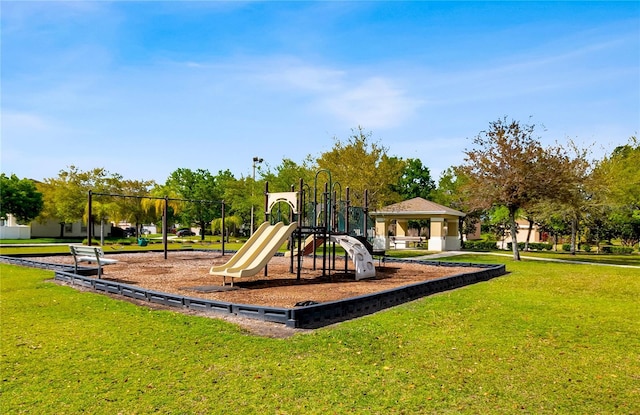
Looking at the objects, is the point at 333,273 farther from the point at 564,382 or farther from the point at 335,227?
the point at 564,382

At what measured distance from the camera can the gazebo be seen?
35656 mm

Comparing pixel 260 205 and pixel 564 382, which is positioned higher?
pixel 260 205

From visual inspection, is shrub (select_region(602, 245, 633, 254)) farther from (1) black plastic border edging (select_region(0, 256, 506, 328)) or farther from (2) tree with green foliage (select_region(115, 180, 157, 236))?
(2) tree with green foliage (select_region(115, 180, 157, 236))

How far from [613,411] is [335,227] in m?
13.2

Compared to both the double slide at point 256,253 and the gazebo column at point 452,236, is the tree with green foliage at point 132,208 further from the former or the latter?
the double slide at point 256,253

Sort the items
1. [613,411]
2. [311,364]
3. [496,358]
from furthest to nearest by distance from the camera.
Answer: [496,358] → [311,364] → [613,411]

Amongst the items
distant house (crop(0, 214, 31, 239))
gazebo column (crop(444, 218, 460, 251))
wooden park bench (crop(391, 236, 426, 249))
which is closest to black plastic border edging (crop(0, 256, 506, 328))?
gazebo column (crop(444, 218, 460, 251))

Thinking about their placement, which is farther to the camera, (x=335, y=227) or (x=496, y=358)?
(x=335, y=227)

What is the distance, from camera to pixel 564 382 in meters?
5.34

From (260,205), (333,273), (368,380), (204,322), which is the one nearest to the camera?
(368,380)

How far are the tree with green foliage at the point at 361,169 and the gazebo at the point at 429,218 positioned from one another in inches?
119

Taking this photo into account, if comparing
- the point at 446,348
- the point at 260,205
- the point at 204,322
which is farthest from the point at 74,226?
the point at 446,348

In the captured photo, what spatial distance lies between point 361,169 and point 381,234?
8380 millimetres

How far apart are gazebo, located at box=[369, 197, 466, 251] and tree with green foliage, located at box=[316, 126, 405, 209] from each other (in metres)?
3.03
